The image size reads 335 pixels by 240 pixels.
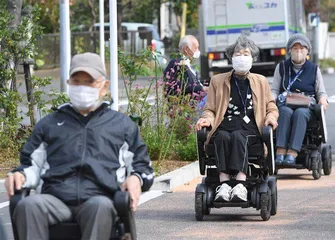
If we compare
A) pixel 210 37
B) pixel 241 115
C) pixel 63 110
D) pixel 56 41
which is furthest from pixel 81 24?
pixel 63 110

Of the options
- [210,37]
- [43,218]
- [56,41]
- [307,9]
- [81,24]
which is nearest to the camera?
[43,218]

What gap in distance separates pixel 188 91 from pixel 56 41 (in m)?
27.6

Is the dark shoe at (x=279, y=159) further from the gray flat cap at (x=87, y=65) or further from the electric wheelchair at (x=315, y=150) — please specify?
the gray flat cap at (x=87, y=65)

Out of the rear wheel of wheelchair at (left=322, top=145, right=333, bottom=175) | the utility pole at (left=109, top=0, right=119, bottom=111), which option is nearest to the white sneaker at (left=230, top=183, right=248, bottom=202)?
the rear wheel of wheelchair at (left=322, top=145, right=333, bottom=175)

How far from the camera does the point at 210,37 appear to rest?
33094mm

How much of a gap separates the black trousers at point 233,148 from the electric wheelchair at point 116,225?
3520 mm

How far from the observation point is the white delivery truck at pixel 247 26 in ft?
107

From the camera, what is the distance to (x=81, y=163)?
625 cm

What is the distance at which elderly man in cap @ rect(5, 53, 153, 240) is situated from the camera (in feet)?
20.0

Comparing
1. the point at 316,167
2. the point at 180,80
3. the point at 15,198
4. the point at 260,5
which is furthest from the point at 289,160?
the point at 260,5

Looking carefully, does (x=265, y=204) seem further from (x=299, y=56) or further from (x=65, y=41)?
(x=65, y=41)

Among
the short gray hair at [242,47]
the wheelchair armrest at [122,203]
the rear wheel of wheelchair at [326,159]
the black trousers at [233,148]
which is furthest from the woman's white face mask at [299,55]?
the wheelchair armrest at [122,203]

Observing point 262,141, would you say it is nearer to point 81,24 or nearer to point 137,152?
point 137,152

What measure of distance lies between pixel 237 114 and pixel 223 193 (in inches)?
27.3
